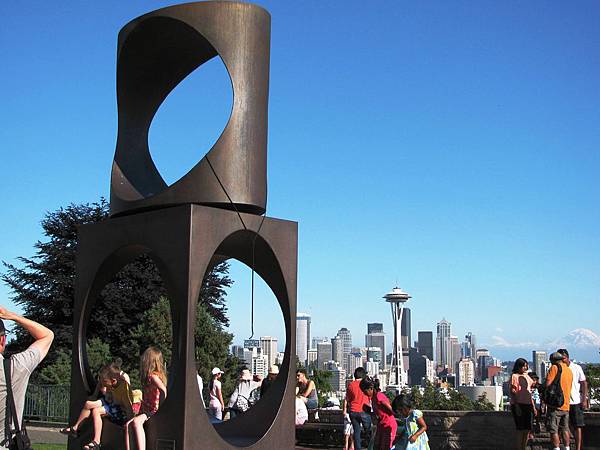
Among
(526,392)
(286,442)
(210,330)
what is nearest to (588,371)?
(210,330)

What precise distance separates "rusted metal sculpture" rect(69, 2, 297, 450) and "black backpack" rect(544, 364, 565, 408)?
4.21 meters

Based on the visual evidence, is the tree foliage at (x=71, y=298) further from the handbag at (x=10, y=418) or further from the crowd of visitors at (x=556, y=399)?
the handbag at (x=10, y=418)

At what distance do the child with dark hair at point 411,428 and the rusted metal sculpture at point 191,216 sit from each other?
1.40 meters

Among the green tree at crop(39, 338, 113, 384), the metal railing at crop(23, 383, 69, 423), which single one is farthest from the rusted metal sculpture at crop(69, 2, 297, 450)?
the green tree at crop(39, 338, 113, 384)

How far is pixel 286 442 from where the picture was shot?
1027cm

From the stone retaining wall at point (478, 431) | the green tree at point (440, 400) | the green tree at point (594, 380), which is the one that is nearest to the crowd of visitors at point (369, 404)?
the stone retaining wall at point (478, 431)

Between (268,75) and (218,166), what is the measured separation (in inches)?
60.8

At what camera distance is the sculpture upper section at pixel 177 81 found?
10070 mm

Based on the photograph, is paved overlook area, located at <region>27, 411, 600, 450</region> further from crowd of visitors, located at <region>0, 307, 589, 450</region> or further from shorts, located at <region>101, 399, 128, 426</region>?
shorts, located at <region>101, 399, 128, 426</region>

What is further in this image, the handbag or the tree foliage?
the tree foliage

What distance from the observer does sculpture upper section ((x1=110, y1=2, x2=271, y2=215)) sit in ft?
33.0

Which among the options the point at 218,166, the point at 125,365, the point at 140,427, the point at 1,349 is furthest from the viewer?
the point at 125,365

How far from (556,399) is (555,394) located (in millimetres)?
72

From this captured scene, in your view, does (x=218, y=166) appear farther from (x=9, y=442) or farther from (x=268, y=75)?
(x=9, y=442)
